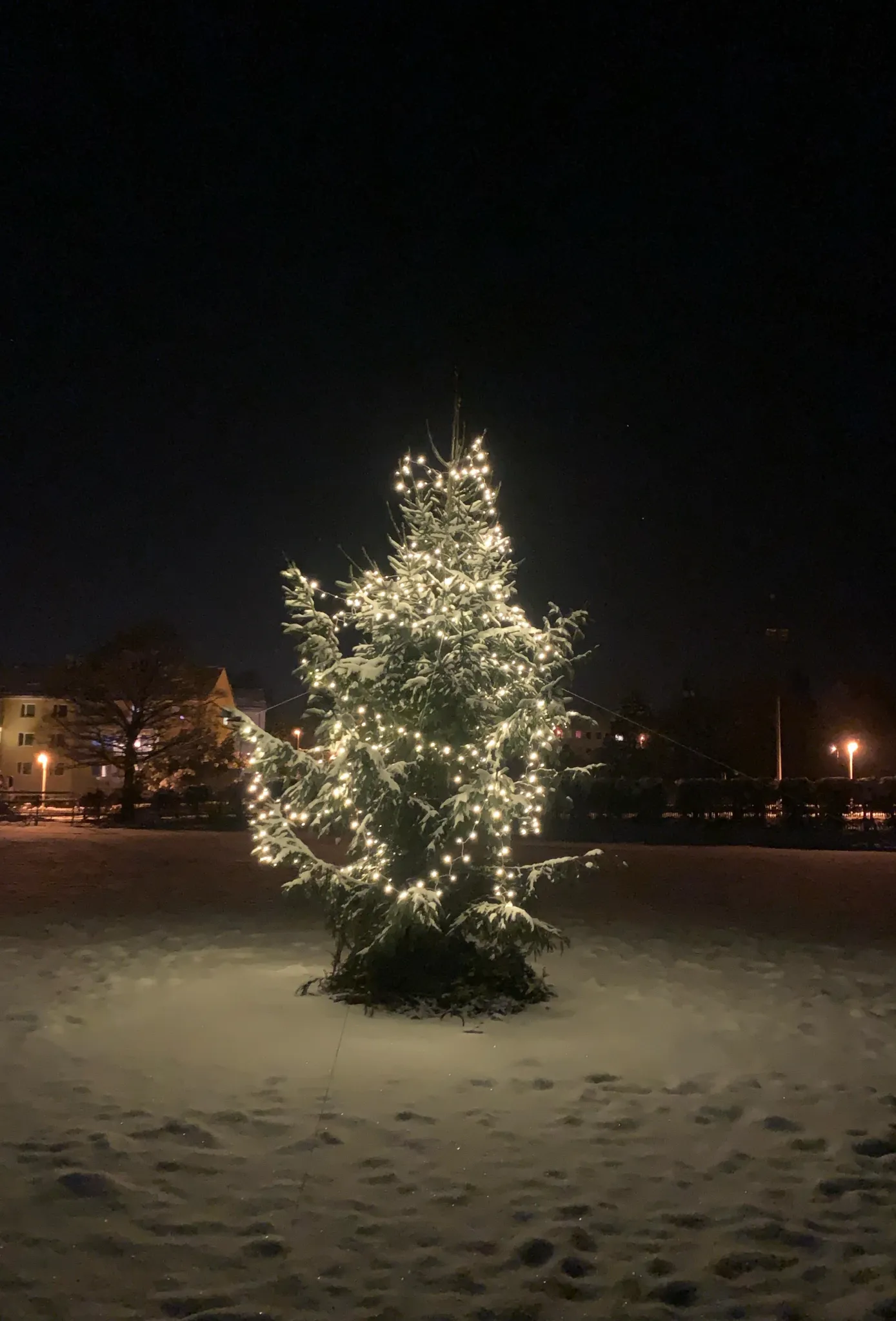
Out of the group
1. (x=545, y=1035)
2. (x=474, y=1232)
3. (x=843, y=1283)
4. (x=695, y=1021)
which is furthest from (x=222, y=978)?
(x=843, y=1283)

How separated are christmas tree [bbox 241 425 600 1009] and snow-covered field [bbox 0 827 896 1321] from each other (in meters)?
0.56

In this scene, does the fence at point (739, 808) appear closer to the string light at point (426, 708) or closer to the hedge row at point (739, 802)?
the hedge row at point (739, 802)

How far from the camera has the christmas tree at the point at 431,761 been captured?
332 inches

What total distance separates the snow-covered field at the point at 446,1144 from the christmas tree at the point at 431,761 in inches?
22.2

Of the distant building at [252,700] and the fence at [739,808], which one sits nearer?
the fence at [739,808]

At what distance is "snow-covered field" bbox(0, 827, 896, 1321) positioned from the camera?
397 cm

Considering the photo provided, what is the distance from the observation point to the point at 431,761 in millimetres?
8609

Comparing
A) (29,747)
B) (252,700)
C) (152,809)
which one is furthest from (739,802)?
(252,700)

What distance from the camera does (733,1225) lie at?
4492 mm

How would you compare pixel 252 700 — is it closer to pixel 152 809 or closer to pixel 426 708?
pixel 152 809

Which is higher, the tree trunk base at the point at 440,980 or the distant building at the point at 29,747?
the distant building at the point at 29,747

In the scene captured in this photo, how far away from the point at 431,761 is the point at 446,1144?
3543mm

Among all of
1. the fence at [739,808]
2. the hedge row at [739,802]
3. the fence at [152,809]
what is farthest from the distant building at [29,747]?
the fence at [739,808]

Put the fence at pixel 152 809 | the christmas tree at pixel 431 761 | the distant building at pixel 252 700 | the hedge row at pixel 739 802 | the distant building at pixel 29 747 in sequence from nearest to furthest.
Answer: the christmas tree at pixel 431 761, the hedge row at pixel 739 802, the fence at pixel 152 809, the distant building at pixel 29 747, the distant building at pixel 252 700
